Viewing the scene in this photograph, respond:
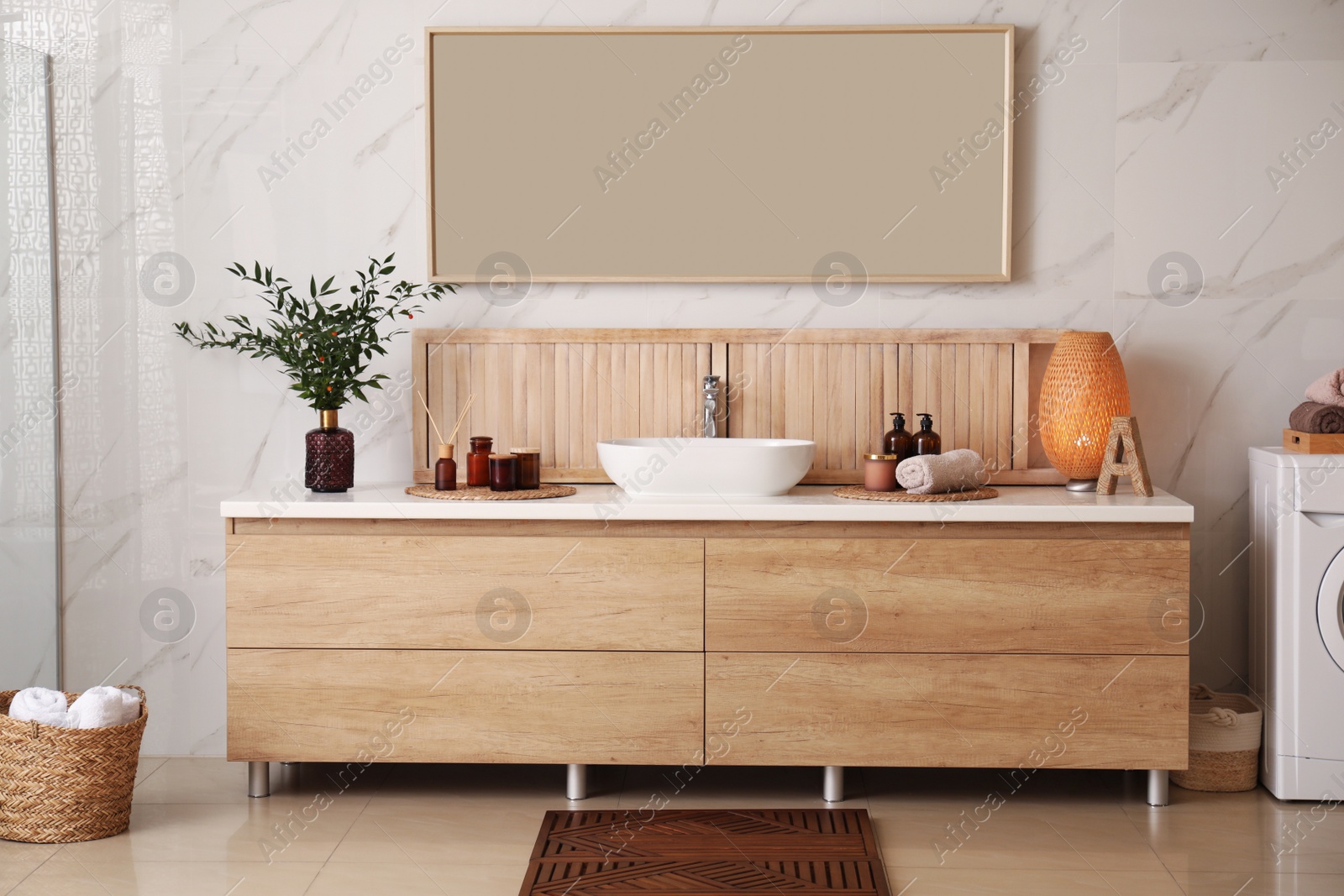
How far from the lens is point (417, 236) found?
2.91m

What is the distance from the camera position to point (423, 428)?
290 cm

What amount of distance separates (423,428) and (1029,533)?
4.88 feet

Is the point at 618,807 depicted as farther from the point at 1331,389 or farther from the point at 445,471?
the point at 1331,389

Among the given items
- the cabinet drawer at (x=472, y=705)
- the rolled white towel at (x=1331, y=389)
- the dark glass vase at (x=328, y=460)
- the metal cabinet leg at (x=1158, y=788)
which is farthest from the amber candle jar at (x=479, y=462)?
the rolled white towel at (x=1331, y=389)

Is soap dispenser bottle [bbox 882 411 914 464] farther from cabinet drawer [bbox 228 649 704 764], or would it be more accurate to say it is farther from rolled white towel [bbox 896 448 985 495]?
cabinet drawer [bbox 228 649 704 764]

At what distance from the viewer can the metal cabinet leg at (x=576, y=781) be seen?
2561 millimetres

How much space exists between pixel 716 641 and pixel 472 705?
0.55m

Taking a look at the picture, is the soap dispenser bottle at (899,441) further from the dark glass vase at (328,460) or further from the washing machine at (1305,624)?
the dark glass vase at (328,460)

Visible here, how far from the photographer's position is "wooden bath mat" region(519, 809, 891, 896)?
2.15 m

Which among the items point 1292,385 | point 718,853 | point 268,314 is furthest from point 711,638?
Result: point 1292,385

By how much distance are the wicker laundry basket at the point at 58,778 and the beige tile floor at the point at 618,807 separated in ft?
0.12

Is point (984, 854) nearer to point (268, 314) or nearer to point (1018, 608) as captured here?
point (1018, 608)

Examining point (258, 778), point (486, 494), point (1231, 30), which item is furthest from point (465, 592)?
point (1231, 30)

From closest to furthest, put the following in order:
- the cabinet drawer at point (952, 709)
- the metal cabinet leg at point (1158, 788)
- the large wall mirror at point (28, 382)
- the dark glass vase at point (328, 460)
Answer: the cabinet drawer at point (952, 709)
the metal cabinet leg at point (1158, 788)
the dark glass vase at point (328, 460)
the large wall mirror at point (28, 382)
